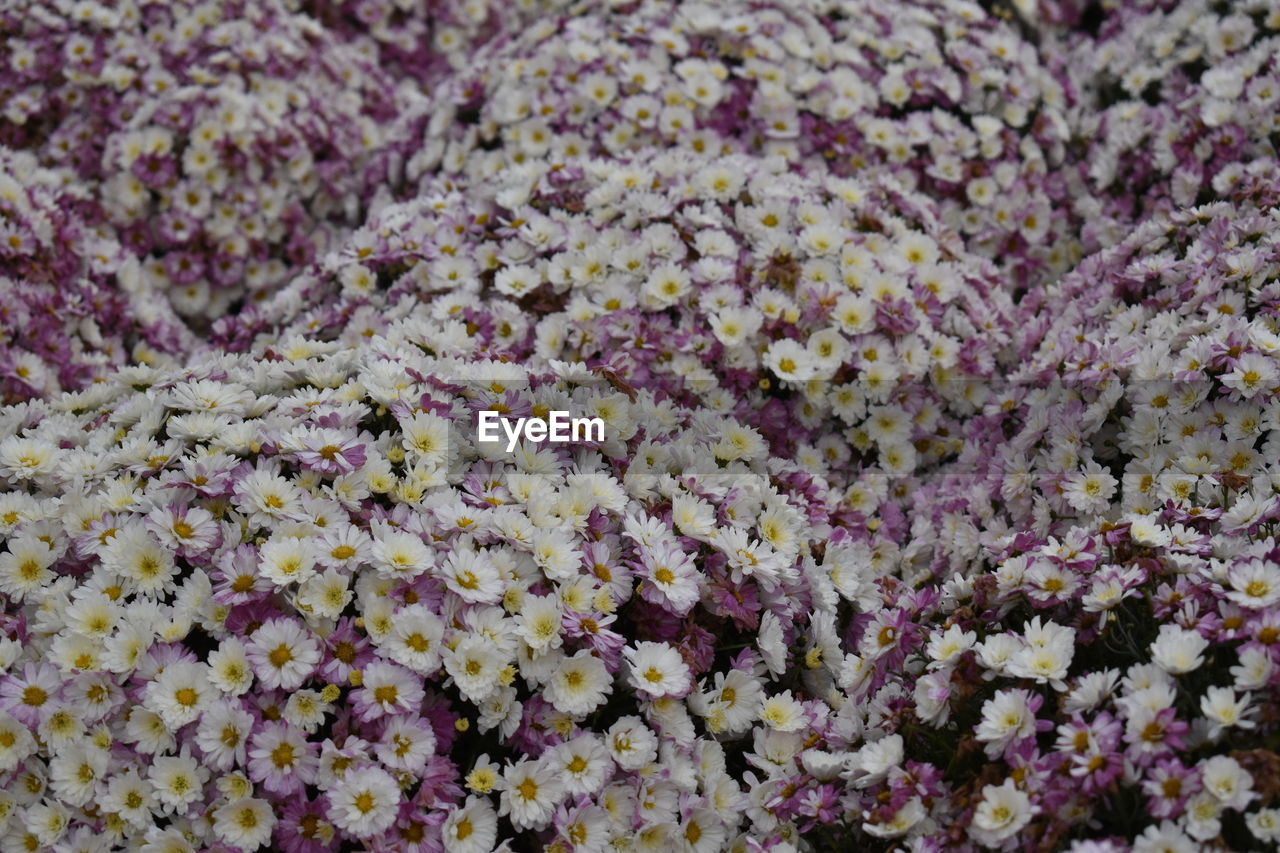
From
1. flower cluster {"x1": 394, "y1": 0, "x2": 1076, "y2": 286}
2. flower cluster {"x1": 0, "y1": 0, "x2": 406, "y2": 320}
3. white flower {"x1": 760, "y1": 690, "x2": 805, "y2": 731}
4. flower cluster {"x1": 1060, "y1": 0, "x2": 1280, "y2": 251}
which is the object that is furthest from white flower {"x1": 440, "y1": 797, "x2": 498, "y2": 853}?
flower cluster {"x1": 0, "y1": 0, "x2": 406, "y2": 320}

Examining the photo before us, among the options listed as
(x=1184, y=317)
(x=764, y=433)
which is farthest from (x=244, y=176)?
(x=1184, y=317)

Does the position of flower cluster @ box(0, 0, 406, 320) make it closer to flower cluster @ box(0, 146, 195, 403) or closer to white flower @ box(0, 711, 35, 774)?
flower cluster @ box(0, 146, 195, 403)

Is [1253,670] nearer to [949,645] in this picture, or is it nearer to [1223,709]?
[1223,709]

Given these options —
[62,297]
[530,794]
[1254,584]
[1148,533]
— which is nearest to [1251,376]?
[1148,533]

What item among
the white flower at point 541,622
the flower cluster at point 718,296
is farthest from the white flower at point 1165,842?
the flower cluster at point 718,296

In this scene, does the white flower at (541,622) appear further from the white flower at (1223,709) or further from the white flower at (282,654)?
the white flower at (1223,709)

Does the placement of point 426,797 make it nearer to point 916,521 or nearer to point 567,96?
point 916,521
